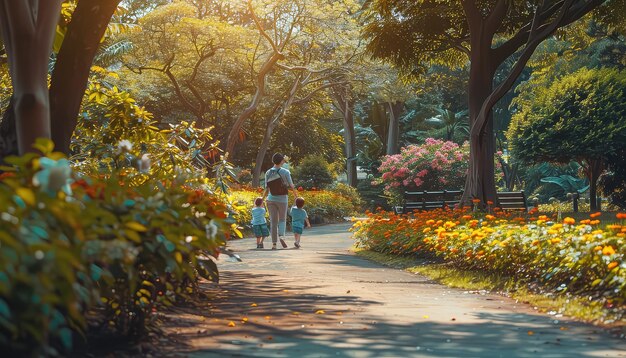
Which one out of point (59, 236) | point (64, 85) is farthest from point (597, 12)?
point (59, 236)

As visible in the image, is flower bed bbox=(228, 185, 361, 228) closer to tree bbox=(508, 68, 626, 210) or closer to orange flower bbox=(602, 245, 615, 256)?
tree bbox=(508, 68, 626, 210)

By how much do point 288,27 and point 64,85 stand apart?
97.8 feet

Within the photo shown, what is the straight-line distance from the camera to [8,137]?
10.4 m

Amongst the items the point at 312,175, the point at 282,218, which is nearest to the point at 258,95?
the point at 312,175

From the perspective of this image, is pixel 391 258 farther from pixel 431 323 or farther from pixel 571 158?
pixel 571 158

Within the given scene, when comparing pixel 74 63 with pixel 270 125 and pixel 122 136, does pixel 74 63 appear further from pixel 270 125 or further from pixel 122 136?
pixel 270 125

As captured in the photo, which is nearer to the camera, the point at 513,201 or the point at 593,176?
the point at 513,201

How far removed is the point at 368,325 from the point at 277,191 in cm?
1245

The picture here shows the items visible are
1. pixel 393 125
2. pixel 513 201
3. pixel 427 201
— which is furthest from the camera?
pixel 393 125

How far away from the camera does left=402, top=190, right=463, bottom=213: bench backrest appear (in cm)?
3013

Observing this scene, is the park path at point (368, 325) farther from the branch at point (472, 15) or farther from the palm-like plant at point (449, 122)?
the palm-like plant at point (449, 122)

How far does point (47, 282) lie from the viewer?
3996 millimetres

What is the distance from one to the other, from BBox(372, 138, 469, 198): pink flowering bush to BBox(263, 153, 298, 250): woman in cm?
1873

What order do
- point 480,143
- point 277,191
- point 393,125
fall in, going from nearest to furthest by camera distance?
point 277,191
point 480,143
point 393,125
